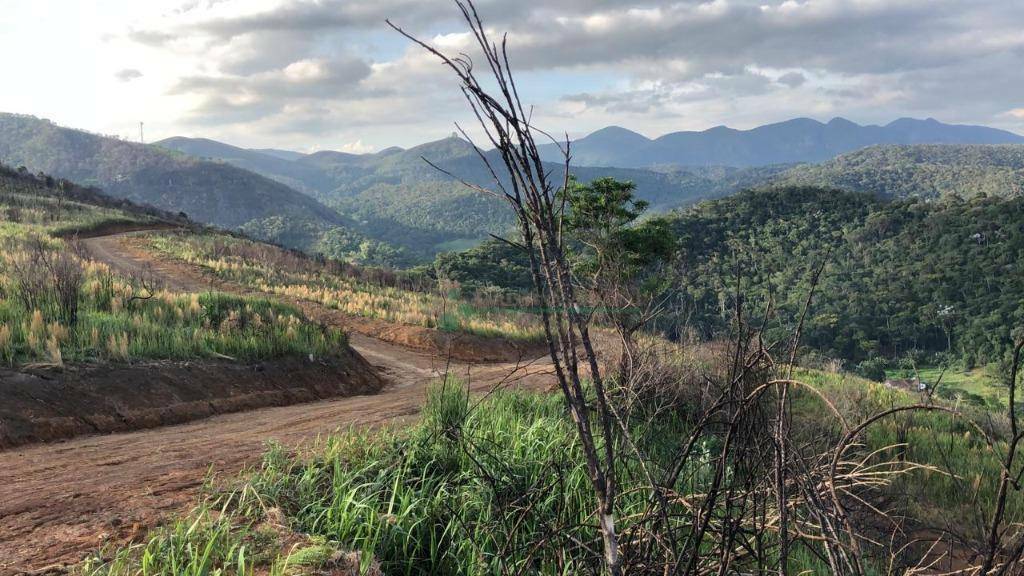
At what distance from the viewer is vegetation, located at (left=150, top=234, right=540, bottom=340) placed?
60.9 feet

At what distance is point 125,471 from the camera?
466 centimetres

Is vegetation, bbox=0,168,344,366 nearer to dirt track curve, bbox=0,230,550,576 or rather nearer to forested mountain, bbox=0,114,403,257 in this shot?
dirt track curve, bbox=0,230,550,576

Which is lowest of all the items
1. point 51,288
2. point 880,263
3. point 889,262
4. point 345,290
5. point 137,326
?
point 880,263

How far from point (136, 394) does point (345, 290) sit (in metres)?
16.2

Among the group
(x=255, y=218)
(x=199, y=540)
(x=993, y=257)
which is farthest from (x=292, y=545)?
(x=255, y=218)

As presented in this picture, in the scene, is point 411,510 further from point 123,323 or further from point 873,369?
point 873,369

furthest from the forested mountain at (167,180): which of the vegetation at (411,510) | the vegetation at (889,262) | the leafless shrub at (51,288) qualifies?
the vegetation at (411,510)

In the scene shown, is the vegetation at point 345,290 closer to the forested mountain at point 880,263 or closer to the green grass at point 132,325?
the green grass at point 132,325

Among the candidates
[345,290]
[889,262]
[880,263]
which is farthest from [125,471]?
[880,263]

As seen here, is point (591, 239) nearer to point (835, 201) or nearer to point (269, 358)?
point (269, 358)

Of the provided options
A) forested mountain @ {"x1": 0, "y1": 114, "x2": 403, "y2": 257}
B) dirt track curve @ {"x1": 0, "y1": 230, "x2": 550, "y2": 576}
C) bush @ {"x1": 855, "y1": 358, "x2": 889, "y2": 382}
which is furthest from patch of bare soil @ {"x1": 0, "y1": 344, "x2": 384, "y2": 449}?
forested mountain @ {"x1": 0, "y1": 114, "x2": 403, "y2": 257}

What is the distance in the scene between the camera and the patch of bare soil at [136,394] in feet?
20.4

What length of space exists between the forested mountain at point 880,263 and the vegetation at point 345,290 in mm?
14968

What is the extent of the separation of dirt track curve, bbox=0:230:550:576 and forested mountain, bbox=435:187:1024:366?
31.8m
